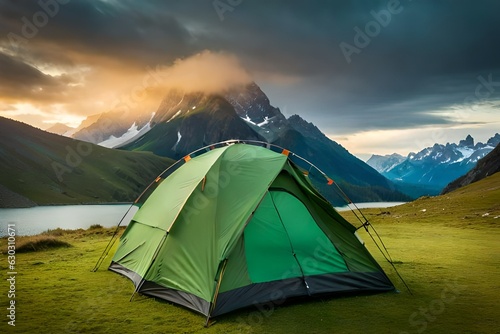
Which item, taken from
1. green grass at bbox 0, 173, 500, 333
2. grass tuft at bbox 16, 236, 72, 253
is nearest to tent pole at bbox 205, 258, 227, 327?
green grass at bbox 0, 173, 500, 333

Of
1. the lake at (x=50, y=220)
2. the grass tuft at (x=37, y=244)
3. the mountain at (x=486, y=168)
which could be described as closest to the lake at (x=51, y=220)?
the lake at (x=50, y=220)

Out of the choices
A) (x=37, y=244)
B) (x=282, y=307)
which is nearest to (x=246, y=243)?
(x=282, y=307)

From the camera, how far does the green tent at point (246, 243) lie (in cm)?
980

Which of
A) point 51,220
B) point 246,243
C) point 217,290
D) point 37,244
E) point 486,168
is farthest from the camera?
point 486,168

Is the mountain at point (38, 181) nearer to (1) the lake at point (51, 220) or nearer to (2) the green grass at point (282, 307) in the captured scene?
(1) the lake at point (51, 220)

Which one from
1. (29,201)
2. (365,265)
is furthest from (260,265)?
(29,201)

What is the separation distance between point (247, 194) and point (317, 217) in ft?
7.37

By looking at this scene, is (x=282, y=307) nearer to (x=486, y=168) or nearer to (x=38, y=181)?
(x=486, y=168)

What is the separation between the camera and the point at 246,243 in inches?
403

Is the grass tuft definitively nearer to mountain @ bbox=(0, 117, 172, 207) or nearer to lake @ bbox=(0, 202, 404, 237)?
lake @ bbox=(0, 202, 404, 237)

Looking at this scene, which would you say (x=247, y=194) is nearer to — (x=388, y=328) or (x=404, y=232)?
(x=388, y=328)

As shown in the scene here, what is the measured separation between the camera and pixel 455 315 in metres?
9.27

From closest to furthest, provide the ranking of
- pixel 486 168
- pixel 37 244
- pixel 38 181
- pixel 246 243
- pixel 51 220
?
pixel 246 243 < pixel 37 244 < pixel 51 220 < pixel 486 168 < pixel 38 181

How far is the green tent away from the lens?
9.80 m
